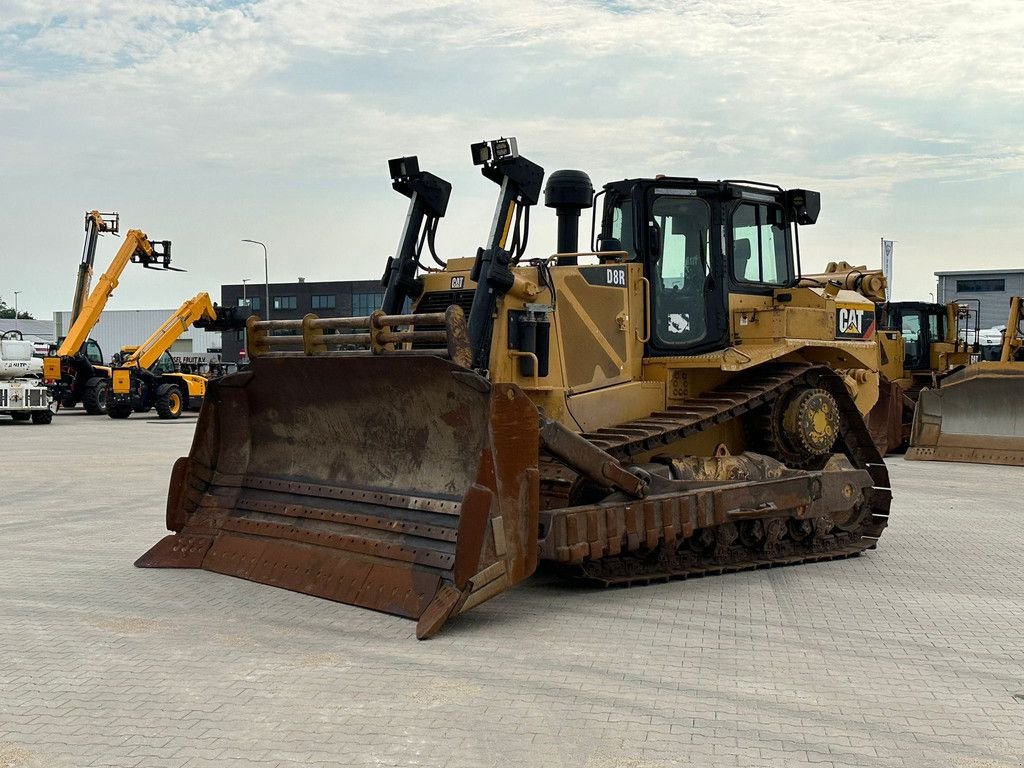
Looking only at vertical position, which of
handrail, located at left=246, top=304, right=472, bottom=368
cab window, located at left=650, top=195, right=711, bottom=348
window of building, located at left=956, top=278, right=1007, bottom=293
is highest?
window of building, located at left=956, top=278, right=1007, bottom=293

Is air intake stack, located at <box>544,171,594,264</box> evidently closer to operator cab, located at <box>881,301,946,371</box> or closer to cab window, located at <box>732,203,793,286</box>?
cab window, located at <box>732,203,793,286</box>

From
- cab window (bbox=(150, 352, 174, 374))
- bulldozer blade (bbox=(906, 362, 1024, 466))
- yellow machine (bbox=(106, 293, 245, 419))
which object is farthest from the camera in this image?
cab window (bbox=(150, 352, 174, 374))

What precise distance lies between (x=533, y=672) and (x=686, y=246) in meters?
4.68

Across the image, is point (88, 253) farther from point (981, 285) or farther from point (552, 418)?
point (981, 285)

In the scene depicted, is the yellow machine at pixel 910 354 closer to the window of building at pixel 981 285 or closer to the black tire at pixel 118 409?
the black tire at pixel 118 409

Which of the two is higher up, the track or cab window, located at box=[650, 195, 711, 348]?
cab window, located at box=[650, 195, 711, 348]

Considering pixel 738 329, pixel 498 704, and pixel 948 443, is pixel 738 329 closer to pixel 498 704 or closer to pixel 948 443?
pixel 498 704

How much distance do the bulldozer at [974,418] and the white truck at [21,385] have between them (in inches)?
886

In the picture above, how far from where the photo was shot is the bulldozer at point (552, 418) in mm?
7117

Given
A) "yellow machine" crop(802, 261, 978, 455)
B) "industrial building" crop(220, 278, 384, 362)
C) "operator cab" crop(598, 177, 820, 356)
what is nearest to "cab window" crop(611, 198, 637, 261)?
"operator cab" crop(598, 177, 820, 356)

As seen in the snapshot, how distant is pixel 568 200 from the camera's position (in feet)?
30.9

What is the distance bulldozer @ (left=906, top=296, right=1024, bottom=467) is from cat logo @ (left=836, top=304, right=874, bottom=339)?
8.34 metres

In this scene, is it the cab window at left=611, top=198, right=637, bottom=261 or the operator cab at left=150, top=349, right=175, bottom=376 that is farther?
the operator cab at left=150, top=349, right=175, bottom=376

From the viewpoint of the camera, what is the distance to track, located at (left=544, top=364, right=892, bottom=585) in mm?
7898
